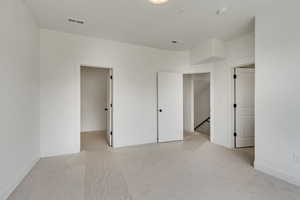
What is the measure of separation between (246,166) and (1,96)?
3.88m

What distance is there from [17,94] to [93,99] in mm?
4367

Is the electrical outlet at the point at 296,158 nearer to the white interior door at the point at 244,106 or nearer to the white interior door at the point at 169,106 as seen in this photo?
the white interior door at the point at 244,106

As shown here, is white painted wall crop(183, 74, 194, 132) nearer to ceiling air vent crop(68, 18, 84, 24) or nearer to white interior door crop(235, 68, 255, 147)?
white interior door crop(235, 68, 255, 147)

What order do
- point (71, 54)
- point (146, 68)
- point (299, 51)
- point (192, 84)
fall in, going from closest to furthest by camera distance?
point (299, 51) → point (71, 54) → point (146, 68) → point (192, 84)

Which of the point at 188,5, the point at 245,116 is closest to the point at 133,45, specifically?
the point at 188,5

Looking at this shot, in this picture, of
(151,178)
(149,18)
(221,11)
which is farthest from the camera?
(149,18)

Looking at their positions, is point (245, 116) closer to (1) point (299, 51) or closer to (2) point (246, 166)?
(2) point (246, 166)

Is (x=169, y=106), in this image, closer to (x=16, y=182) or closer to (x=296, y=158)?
(x=296, y=158)

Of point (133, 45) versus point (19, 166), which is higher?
point (133, 45)

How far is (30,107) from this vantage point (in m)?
2.89

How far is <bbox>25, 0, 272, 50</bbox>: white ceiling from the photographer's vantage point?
8.62 ft

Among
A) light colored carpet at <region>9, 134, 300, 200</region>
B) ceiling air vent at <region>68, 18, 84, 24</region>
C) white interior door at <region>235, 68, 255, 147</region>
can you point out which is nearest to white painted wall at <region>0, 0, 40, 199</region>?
light colored carpet at <region>9, 134, 300, 200</region>

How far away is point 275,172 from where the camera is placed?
2.62 metres

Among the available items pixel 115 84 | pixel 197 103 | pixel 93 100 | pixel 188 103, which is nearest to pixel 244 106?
pixel 188 103
